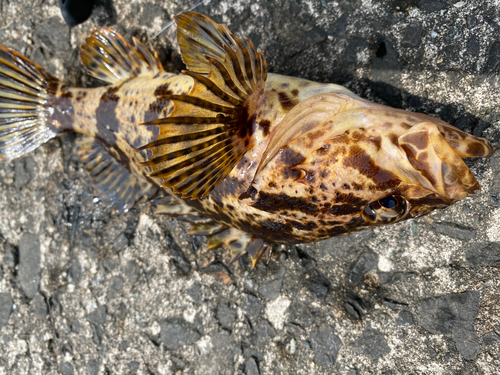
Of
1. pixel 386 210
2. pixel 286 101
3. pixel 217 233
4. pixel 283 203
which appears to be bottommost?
pixel 217 233

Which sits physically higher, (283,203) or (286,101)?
(286,101)

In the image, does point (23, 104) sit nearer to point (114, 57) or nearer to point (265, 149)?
point (114, 57)

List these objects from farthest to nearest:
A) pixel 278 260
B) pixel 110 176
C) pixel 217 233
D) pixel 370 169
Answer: pixel 110 176, pixel 278 260, pixel 217 233, pixel 370 169

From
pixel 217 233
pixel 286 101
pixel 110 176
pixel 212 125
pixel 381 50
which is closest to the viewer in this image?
pixel 212 125

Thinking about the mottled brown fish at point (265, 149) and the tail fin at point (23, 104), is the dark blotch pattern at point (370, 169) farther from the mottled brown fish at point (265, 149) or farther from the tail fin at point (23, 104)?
the tail fin at point (23, 104)

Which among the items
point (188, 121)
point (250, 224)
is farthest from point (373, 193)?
point (188, 121)

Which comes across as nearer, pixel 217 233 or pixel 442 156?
pixel 442 156

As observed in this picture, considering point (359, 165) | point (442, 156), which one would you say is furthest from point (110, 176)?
point (442, 156)
